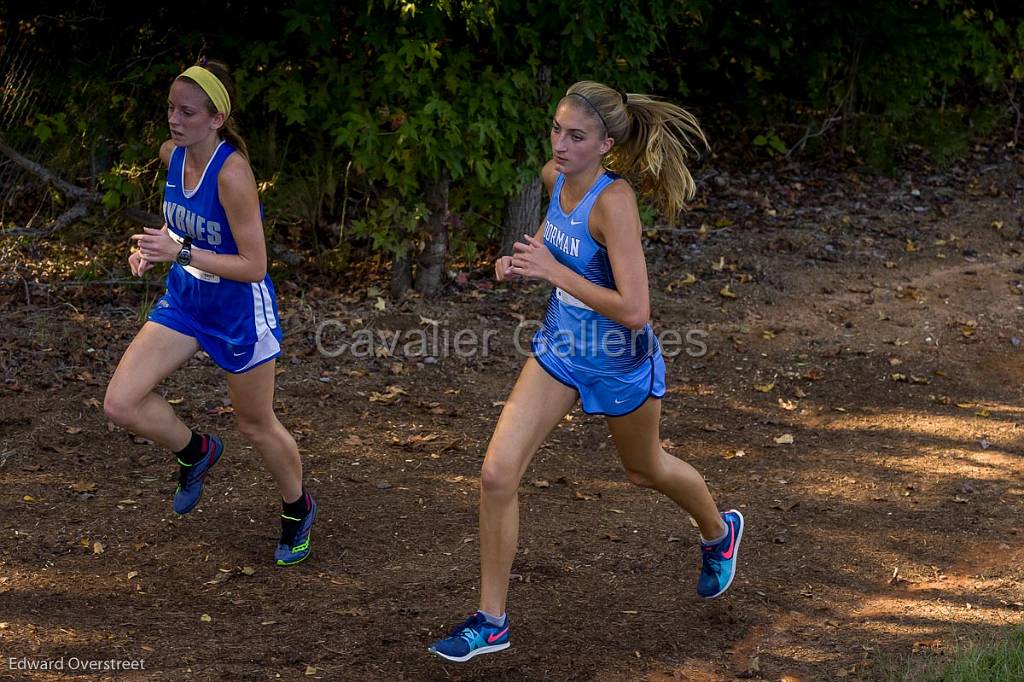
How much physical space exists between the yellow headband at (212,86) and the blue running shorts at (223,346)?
2.44ft

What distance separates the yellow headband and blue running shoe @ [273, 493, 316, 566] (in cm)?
161

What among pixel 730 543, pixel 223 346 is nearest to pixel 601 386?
pixel 730 543

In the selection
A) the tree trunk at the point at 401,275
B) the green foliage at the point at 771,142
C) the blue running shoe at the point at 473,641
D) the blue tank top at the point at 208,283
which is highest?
the green foliage at the point at 771,142

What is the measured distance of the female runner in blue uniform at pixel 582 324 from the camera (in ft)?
12.7

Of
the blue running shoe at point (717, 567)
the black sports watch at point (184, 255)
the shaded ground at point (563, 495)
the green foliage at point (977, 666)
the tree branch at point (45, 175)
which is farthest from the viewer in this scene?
the tree branch at point (45, 175)

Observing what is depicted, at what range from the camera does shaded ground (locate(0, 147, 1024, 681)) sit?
4.25m

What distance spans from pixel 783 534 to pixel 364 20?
3.93 meters

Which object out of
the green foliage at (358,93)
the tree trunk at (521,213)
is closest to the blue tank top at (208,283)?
the green foliage at (358,93)

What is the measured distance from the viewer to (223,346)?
4.35m

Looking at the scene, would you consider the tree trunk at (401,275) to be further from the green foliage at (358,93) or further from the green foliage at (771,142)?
the green foliage at (771,142)

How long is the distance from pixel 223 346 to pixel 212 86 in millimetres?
926

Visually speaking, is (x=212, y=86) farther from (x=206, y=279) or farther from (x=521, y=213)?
(x=521, y=213)

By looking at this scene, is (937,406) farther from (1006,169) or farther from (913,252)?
(1006,169)

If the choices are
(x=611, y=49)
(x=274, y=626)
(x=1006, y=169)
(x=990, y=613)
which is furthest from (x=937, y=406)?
(x=1006, y=169)
